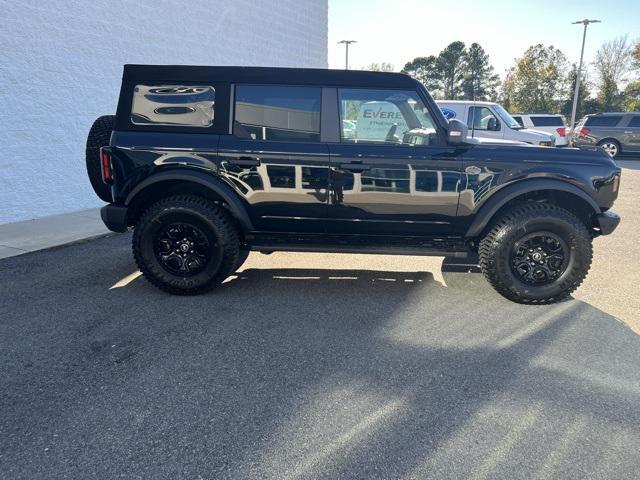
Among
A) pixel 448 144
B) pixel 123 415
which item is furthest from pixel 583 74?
pixel 123 415

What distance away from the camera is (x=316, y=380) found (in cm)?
266

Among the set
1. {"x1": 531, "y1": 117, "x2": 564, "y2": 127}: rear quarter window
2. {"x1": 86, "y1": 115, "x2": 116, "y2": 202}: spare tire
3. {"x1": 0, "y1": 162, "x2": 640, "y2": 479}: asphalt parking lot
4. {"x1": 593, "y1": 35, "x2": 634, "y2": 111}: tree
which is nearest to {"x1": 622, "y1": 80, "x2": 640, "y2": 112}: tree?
{"x1": 593, "y1": 35, "x2": 634, "y2": 111}: tree

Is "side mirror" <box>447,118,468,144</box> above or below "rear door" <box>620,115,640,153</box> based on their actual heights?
below

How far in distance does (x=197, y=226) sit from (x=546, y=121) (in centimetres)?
1795

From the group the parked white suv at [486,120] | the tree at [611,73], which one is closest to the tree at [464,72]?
the tree at [611,73]

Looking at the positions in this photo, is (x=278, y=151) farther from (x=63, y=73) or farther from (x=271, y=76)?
(x=63, y=73)

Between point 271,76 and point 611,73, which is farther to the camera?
point 611,73

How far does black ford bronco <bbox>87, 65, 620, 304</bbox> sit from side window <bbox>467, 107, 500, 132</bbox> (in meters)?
7.32

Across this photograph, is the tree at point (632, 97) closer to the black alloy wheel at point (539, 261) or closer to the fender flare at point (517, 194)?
the fender flare at point (517, 194)

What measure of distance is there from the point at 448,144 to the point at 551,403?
2.18 metres

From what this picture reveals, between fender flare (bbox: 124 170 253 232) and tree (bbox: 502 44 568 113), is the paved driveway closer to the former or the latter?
A: fender flare (bbox: 124 170 253 232)

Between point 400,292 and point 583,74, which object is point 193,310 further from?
point 583,74

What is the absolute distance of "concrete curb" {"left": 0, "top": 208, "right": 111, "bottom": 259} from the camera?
554cm

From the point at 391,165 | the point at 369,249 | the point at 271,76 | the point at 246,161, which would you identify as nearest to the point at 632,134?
the point at 391,165
